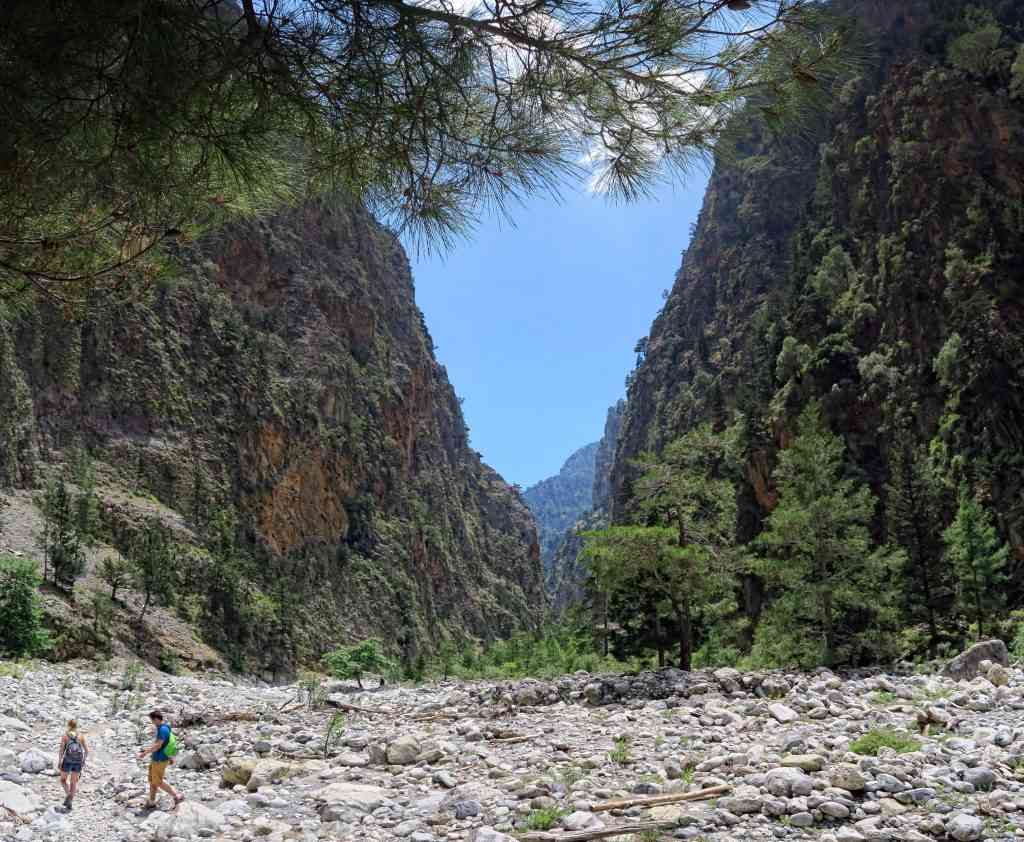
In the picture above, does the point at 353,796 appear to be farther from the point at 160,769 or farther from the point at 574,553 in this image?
the point at 574,553

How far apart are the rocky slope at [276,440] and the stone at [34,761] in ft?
72.1

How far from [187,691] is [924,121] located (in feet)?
147

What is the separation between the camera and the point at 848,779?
19.4 feet

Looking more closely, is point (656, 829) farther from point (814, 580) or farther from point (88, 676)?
point (88, 676)

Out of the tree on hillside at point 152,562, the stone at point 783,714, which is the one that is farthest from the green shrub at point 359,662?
the stone at point 783,714

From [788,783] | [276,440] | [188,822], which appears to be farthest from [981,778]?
[276,440]

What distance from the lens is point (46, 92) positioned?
438 cm

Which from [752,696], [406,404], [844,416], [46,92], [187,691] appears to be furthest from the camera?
[406,404]

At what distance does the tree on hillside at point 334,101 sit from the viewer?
424 cm

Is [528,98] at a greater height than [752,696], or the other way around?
[528,98]

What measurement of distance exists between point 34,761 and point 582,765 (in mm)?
6521

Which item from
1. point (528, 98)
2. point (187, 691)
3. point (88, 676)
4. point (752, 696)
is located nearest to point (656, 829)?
point (528, 98)

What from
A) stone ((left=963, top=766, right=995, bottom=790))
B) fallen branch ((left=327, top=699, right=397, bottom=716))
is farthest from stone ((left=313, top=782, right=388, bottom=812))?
fallen branch ((left=327, top=699, right=397, bottom=716))

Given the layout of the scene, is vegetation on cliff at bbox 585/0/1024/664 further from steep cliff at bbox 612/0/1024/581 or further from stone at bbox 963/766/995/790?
stone at bbox 963/766/995/790
